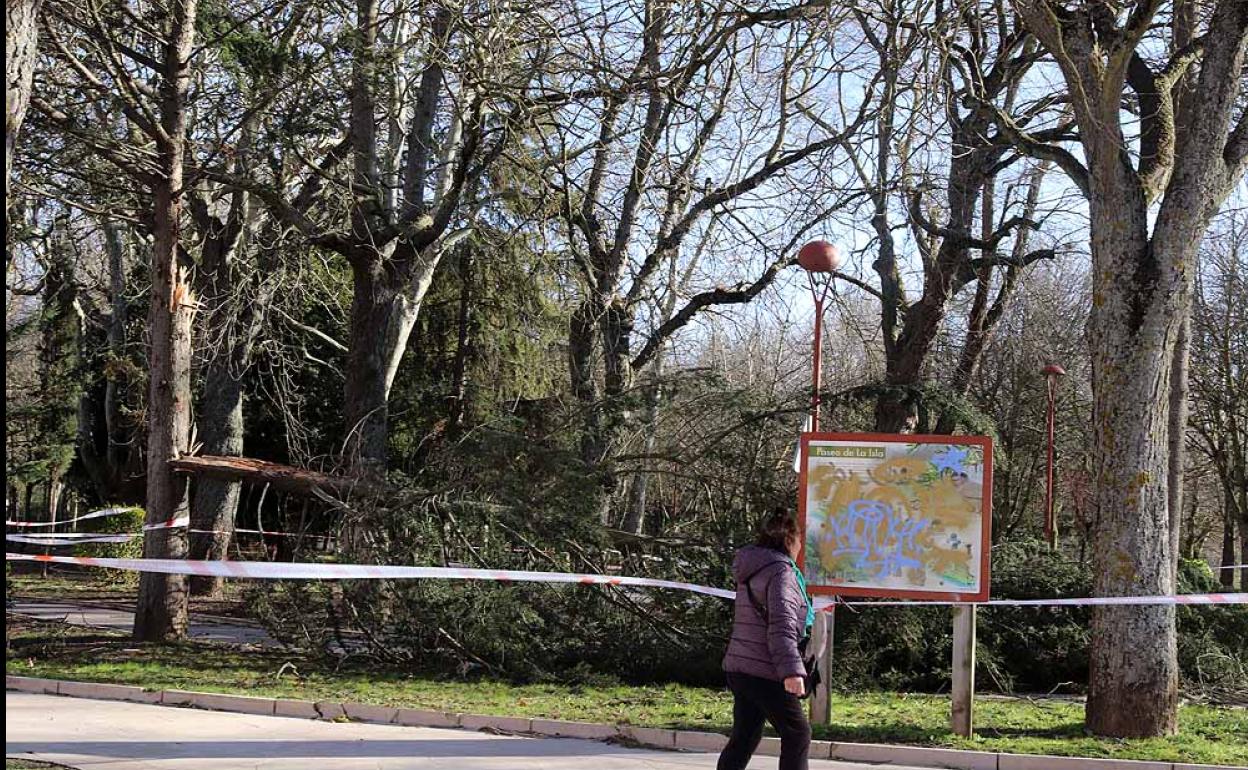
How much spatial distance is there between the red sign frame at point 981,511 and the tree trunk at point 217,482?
11128 mm

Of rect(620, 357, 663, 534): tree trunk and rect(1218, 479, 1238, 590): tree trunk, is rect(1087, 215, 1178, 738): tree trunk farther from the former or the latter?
rect(1218, 479, 1238, 590): tree trunk

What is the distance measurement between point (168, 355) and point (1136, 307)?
33.4 feet

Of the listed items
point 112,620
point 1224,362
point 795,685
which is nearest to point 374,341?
point 112,620

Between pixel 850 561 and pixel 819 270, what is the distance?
274 cm

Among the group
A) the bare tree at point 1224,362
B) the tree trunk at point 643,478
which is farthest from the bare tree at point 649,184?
the bare tree at point 1224,362

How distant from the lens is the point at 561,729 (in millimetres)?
9617

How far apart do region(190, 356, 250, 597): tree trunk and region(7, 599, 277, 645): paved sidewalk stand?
152 centimetres

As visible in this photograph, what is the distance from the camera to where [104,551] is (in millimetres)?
23438

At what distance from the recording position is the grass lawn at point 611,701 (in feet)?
30.3

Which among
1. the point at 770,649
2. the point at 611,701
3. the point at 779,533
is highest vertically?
the point at 779,533

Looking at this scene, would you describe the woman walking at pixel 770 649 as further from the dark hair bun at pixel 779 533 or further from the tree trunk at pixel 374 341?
the tree trunk at pixel 374 341

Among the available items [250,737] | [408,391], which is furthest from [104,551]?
[250,737]

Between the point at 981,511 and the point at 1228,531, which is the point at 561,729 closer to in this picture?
the point at 981,511

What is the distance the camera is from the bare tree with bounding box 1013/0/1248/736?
9273mm
